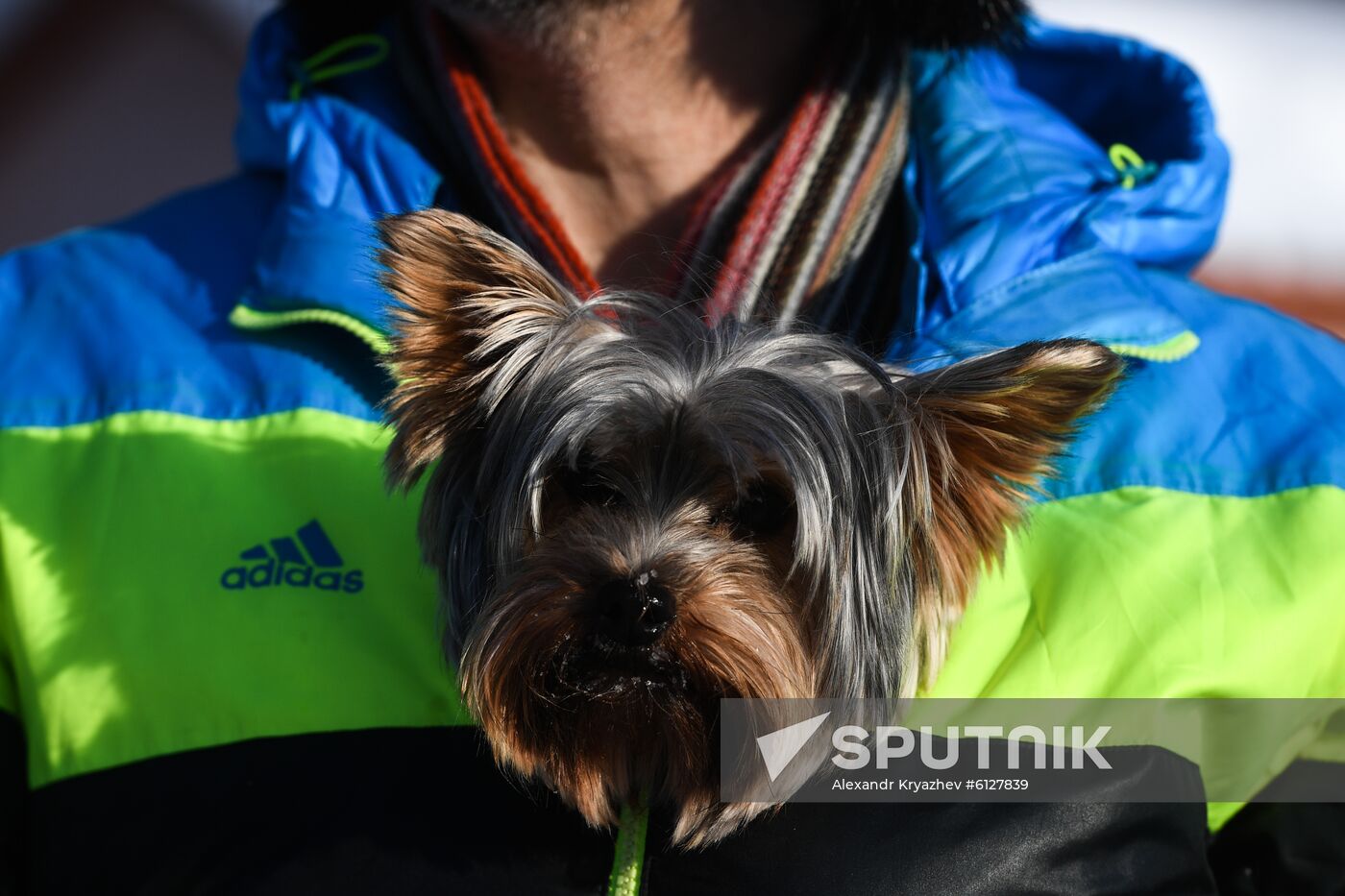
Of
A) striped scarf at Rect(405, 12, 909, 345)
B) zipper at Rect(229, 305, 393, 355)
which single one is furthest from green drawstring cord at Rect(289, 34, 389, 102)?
zipper at Rect(229, 305, 393, 355)

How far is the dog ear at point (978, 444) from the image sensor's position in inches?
75.7

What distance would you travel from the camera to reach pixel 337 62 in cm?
327

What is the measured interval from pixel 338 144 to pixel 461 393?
1033mm

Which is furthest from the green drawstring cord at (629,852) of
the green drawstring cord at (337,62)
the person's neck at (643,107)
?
the green drawstring cord at (337,62)

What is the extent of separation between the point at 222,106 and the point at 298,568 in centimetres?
280

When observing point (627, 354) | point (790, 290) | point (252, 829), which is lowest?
point (252, 829)

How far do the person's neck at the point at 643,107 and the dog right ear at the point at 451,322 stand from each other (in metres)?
0.86

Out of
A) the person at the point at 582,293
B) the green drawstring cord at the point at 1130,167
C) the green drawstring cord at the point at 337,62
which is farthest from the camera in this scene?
the green drawstring cord at the point at 337,62

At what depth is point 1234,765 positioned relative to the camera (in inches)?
92.0

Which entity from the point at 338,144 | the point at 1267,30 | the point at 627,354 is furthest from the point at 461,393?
the point at 1267,30

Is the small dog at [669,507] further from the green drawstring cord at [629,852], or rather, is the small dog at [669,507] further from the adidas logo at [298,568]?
the adidas logo at [298,568]

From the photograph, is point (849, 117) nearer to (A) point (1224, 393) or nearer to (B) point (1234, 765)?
(A) point (1224, 393)

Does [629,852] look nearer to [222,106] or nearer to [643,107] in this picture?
[643,107]

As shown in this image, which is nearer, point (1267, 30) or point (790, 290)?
point (790, 290)
